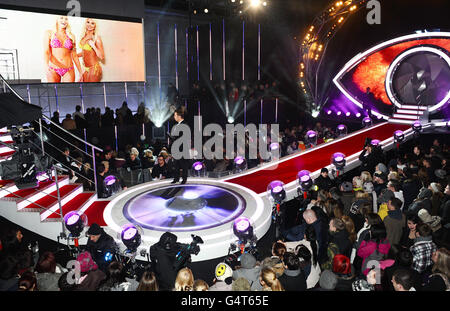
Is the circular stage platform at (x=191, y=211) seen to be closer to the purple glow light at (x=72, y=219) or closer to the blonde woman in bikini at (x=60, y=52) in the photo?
the purple glow light at (x=72, y=219)

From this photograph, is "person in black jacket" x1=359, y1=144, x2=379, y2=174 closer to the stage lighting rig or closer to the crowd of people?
the crowd of people

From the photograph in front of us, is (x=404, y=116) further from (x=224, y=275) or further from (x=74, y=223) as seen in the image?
(x=74, y=223)

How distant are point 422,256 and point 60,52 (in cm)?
1200

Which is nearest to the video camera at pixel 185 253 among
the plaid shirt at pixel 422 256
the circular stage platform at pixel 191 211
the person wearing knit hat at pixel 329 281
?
the circular stage platform at pixel 191 211

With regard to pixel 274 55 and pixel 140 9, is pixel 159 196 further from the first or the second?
pixel 274 55

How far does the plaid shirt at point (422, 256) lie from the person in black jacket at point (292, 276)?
1503 mm

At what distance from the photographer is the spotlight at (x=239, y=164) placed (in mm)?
8539

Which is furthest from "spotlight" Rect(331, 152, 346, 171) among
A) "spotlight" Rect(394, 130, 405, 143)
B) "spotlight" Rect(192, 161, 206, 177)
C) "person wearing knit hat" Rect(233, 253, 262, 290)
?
"person wearing knit hat" Rect(233, 253, 262, 290)

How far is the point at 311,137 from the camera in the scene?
1113 cm

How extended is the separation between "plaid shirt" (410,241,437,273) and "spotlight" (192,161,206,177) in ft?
16.7

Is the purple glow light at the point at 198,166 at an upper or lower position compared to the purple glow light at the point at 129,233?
upper

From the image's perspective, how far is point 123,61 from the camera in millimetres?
13273
